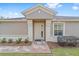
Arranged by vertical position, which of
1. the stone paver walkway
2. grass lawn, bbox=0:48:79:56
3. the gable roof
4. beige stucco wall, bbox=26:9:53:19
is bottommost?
grass lawn, bbox=0:48:79:56

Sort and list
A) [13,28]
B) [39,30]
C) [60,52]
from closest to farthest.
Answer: [60,52] < [13,28] < [39,30]

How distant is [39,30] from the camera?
7.23 m

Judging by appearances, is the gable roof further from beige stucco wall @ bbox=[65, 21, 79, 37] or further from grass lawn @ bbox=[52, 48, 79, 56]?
grass lawn @ bbox=[52, 48, 79, 56]

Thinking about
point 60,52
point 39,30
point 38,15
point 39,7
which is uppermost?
point 39,7

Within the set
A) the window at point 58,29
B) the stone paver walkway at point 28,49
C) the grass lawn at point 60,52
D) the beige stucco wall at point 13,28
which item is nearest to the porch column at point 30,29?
the beige stucco wall at point 13,28

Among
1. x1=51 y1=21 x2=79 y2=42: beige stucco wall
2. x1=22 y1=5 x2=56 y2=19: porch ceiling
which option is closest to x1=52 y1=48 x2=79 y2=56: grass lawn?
x1=51 y1=21 x2=79 y2=42: beige stucco wall

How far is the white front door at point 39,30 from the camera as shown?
281 inches

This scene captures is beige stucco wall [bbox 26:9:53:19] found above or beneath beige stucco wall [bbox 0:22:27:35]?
above

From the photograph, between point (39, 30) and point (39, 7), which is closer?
point (39, 7)

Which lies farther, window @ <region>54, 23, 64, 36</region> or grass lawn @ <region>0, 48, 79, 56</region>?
window @ <region>54, 23, 64, 36</region>

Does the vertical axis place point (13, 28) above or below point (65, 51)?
above

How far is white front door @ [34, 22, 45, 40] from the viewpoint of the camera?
714 centimetres

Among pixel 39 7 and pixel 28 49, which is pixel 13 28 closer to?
pixel 28 49

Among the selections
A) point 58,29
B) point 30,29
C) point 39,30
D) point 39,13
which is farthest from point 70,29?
point 30,29
